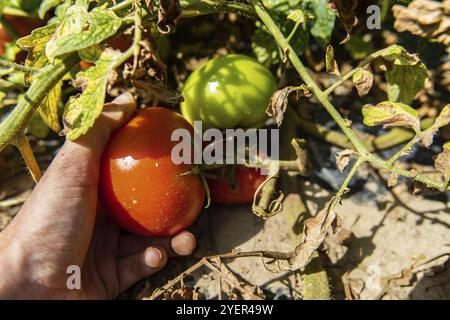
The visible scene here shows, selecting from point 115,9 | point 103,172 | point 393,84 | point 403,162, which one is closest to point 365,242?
point 403,162

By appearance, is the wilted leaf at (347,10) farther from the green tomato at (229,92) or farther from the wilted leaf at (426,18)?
the green tomato at (229,92)

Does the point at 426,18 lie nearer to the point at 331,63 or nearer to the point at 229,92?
the point at 331,63

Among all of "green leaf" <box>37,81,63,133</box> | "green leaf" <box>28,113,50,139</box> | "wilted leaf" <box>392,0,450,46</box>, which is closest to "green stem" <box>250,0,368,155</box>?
"wilted leaf" <box>392,0,450,46</box>

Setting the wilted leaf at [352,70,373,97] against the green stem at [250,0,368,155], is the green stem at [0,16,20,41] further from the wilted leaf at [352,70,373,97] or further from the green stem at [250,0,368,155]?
the wilted leaf at [352,70,373,97]

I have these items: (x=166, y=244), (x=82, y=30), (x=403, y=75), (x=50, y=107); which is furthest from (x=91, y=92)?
(x=403, y=75)

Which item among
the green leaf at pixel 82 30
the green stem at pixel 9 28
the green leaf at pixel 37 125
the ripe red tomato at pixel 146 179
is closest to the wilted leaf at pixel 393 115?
the ripe red tomato at pixel 146 179
